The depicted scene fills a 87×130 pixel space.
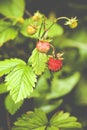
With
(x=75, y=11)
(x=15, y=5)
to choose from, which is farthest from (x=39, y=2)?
(x=15, y=5)

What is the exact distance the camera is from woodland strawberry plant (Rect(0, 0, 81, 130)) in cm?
130

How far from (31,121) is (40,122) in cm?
5

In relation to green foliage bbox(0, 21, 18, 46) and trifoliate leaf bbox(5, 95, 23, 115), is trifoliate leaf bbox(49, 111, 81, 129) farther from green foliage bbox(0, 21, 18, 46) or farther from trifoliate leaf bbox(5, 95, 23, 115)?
green foliage bbox(0, 21, 18, 46)

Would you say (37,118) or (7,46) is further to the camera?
(7,46)

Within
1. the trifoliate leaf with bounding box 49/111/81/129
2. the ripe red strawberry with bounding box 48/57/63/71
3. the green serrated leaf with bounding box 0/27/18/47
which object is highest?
the green serrated leaf with bounding box 0/27/18/47

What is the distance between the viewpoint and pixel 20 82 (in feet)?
4.35

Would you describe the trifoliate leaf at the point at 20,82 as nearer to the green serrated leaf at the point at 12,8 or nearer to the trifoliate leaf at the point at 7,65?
the trifoliate leaf at the point at 7,65

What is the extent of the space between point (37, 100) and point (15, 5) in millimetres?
581

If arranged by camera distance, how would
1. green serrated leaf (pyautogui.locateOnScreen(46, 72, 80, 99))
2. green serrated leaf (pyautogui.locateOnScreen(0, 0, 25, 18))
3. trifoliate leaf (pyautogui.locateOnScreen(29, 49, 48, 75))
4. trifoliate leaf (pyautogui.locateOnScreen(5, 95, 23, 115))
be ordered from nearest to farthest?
trifoliate leaf (pyautogui.locateOnScreen(29, 49, 48, 75))
trifoliate leaf (pyautogui.locateOnScreen(5, 95, 23, 115))
green serrated leaf (pyautogui.locateOnScreen(0, 0, 25, 18))
green serrated leaf (pyautogui.locateOnScreen(46, 72, 80, 99))

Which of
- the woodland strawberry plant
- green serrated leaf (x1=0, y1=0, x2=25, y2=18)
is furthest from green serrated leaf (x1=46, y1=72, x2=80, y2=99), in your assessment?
green serrated leaf (x1=0, y1=0, x2=25, y2=18)

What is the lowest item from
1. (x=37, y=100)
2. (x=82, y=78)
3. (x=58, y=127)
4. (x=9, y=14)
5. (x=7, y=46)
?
(x=58, y=127)

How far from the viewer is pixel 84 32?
2.33 metres

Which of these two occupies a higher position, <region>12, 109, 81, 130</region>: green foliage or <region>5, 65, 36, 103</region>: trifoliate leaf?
<region>5, 65, 36, 103</region>: trifoliate leaf

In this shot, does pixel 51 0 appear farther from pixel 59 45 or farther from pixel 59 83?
pixel 59 83
